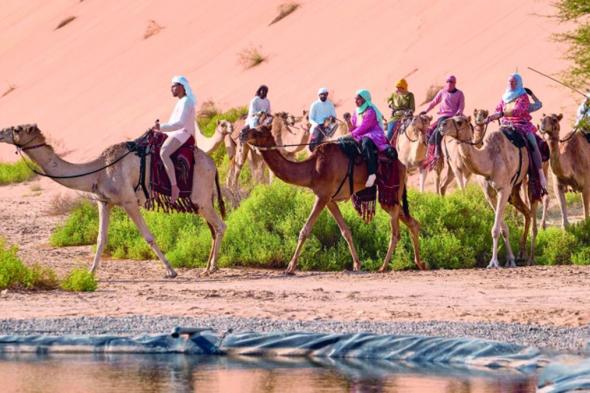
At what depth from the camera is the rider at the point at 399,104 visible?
2827cm

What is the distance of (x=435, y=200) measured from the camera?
21969mm

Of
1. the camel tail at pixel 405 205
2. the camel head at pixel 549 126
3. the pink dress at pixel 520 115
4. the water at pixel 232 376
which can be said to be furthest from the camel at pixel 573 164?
the water at pixel 232 376

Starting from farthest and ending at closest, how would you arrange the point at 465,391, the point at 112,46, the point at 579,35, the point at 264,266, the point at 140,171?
the point at 112,46 → the point at 579,35 → the point at 264,266 → the point at 140,171 → the point at 465,391

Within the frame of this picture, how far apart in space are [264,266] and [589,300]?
5454 millimetres

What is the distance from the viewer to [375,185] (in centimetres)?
2017

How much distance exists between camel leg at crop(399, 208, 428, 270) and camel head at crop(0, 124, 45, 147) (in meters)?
4.33

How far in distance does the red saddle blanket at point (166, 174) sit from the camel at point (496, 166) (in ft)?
10.0

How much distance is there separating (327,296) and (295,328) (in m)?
2.95

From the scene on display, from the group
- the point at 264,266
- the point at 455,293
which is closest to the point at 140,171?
the point at 264,266

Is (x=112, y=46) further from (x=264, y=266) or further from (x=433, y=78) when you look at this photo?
(x=264, y=266)

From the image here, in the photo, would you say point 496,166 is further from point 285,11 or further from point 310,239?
point 285,11

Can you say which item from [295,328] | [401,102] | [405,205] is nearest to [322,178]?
[405,205]

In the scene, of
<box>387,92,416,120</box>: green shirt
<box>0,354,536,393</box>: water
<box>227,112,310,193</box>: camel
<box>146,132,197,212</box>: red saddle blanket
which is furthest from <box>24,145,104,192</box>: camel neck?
<box>227,112,310,193</box>: camel

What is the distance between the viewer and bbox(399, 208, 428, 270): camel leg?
20009mm
